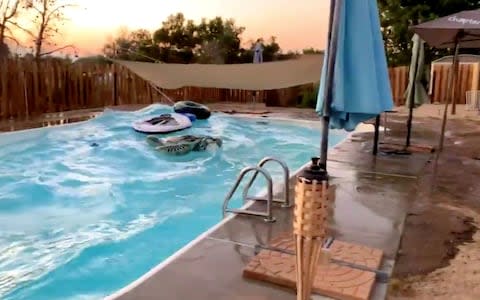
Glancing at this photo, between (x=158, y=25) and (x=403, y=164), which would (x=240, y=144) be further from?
(x=158, y=25)

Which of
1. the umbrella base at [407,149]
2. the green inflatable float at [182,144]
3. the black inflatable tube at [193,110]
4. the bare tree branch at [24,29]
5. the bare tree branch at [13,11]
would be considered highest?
the bare tree branch at [13,11]

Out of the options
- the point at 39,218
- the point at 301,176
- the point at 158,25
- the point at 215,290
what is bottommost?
the point at 39,218

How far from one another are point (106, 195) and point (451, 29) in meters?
5.27

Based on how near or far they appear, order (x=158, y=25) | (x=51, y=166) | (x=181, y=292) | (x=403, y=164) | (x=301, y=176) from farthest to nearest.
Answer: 1. (x=158, y=25)
2. (x=51, y=166)
3. (x=403, y=164)
4. (x=181, y=292)
5. (x=301, y=176)

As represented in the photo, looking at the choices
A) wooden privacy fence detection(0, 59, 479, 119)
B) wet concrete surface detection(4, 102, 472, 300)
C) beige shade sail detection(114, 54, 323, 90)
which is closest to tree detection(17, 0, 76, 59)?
wooden privacy fence detection(0, 59, 479, 119)

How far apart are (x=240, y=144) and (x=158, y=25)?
49.0ft

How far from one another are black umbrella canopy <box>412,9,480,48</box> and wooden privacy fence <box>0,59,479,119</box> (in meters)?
7.90

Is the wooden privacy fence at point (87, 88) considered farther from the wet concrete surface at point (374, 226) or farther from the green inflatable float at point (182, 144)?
the wet concrete surface at point (374, 226)

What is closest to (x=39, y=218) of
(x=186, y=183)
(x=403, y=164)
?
(x=186, y=183)

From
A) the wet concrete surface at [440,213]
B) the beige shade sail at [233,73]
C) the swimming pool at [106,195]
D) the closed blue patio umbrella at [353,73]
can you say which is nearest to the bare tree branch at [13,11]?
the swimming pool at [106,195]

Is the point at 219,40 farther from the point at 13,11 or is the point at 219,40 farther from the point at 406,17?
the point at 13,11

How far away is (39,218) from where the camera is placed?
6.11 metres

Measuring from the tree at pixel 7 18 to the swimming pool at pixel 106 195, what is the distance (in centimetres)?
656

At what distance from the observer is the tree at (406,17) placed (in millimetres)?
17484
